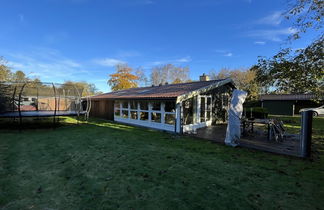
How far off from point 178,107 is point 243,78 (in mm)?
19015

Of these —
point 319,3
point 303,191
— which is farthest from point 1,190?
point 319,3

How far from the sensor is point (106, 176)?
10.3 ft

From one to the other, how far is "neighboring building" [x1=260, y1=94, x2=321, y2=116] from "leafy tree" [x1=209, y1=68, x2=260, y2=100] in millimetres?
2407

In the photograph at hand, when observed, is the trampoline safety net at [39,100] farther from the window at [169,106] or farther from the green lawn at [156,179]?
the window at [169,106]

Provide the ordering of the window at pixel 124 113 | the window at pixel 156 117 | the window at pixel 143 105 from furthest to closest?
1. the window at pixel 124 113
2. the window at pixel 143 105
3. the window at pixel 156 117

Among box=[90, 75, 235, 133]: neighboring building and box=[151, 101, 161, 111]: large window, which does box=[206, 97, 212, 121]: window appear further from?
box=[151, 101, 161, 111]: large window

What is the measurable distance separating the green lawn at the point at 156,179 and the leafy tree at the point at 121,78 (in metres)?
26.3

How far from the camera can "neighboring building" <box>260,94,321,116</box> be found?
1781cm

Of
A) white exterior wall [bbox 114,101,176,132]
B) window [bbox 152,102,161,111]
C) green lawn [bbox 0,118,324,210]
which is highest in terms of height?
window [bbox 152,102,161,111]

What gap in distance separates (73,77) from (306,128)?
133 ft

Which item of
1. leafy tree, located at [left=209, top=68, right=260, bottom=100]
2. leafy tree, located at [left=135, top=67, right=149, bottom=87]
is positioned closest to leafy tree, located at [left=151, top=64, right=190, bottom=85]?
leafy tree, located at [left=135, top=67, right=149, bottom=87]

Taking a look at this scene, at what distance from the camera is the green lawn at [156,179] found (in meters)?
2.29

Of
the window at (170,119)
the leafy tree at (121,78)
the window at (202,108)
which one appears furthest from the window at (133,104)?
the leafy tree at (121,78)

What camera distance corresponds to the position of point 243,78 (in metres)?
21.9
